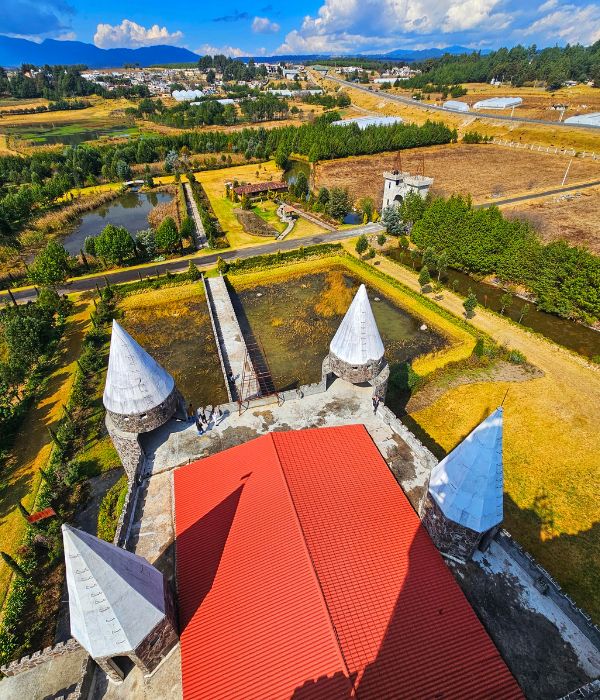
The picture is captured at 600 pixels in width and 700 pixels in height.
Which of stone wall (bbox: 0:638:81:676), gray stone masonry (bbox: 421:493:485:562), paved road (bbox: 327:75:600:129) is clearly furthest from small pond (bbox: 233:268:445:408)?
paved road (bbox: 327:75:600:129)

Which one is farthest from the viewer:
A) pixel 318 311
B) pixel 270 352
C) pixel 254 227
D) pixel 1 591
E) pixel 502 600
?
pixel 254 227

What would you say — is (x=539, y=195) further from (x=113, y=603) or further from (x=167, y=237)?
(x=113, y=603)

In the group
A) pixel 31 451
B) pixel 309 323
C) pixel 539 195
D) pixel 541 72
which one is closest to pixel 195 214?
pixel 309 323

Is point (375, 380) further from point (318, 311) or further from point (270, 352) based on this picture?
point (318, 311)

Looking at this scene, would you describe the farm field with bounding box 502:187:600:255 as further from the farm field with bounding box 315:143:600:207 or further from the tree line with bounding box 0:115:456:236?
the tree line with bounding box 0:115:456:236

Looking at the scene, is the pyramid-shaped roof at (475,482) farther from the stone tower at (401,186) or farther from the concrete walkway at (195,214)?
the stone tower at (401,186)

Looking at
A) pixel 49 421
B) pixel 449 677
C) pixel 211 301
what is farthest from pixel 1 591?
pixel 211 301
